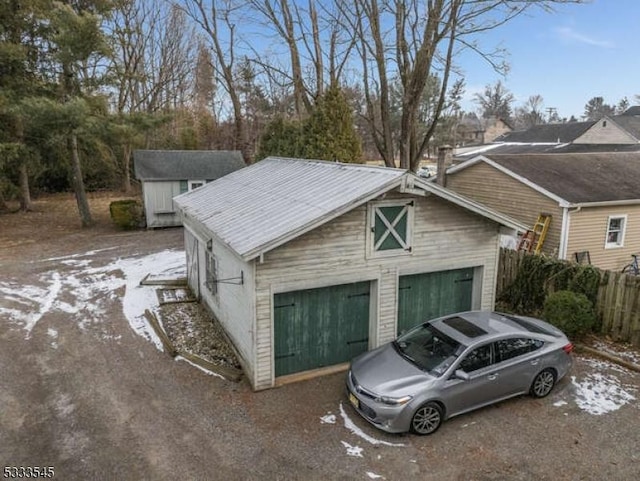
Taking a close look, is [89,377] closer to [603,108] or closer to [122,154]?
[122,154]

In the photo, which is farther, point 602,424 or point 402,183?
point 402,183

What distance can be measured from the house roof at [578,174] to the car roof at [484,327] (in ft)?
29.8

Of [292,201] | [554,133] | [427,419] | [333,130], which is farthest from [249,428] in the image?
[554,133]

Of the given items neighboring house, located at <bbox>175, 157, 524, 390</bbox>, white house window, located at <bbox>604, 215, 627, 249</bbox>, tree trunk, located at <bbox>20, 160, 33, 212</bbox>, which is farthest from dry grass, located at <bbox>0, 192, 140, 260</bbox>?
white house window, located at <bbox>604, 215, 627, 249</bbox>

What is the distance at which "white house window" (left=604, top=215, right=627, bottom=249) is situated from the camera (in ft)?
59.6

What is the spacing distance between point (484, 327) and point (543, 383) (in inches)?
60.7

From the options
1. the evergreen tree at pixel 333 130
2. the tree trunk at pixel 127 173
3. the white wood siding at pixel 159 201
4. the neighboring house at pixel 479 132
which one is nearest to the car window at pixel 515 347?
the evergreen tree at pixel 333 130

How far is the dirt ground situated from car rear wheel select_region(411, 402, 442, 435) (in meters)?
0.17

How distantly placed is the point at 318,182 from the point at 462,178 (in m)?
13.2

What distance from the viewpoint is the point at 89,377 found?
9.88 m

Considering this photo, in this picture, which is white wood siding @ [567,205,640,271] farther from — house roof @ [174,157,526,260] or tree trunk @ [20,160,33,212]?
tree trunk @ [20,160,33,212]

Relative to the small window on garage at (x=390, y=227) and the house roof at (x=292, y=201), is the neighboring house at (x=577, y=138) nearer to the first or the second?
the house roof at (x=292, y=201)

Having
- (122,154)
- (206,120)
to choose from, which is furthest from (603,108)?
(122,154)

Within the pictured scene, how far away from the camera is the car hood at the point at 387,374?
7.80m
